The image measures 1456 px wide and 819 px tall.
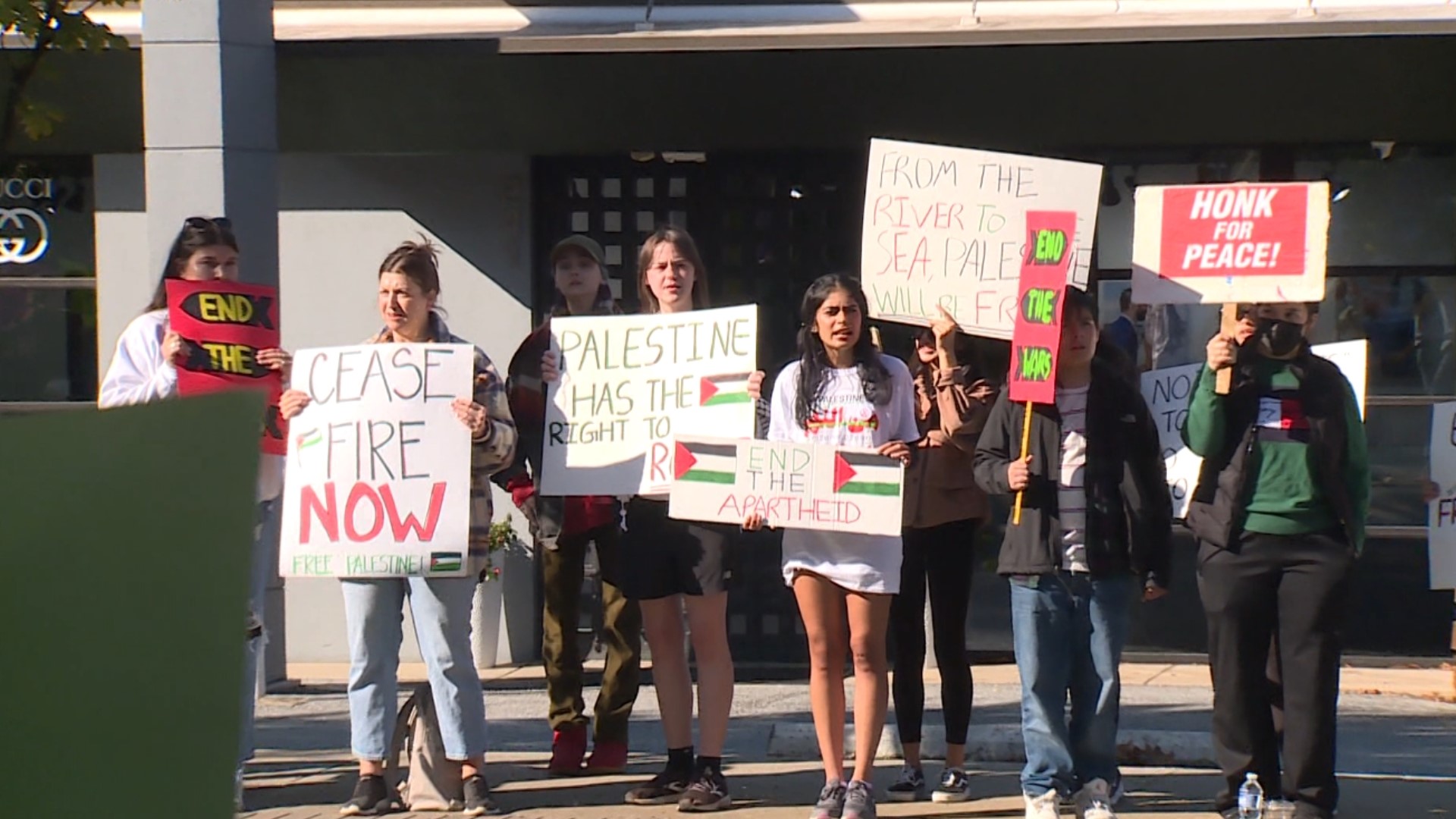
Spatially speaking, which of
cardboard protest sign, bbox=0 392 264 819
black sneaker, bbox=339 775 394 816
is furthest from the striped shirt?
cardboard protest sign, bbox=0 392 264 819

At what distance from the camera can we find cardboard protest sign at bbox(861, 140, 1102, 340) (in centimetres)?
586

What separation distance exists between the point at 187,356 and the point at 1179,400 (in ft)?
12.0

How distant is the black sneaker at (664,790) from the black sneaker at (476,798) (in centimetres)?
51

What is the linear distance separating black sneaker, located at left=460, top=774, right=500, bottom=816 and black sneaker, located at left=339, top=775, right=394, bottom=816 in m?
0.28

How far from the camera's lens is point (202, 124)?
8164 mm

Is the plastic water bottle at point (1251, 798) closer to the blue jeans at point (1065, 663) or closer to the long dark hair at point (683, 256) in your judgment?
the blue jeans at point (1065, 663)

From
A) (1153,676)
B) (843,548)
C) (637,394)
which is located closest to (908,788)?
(843,548)

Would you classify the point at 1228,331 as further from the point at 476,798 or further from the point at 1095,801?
the point at 476,798

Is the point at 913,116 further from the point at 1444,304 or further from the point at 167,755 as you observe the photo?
the point at 167,755

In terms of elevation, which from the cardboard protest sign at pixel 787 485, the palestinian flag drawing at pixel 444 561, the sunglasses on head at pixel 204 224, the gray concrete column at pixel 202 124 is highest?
the gray concrete column at pixel 202 124

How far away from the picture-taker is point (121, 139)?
31.6 ft

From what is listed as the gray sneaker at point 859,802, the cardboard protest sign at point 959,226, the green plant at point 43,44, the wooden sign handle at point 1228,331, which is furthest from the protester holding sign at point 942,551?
the green plant at point 43,44

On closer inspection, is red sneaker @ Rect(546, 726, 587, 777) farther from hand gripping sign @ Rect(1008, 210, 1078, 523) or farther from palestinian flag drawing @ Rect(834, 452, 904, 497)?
hand gripping sign @ Rect(1008, 210, 1078, 523)

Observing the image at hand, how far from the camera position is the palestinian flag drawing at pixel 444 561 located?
19.3 ft
